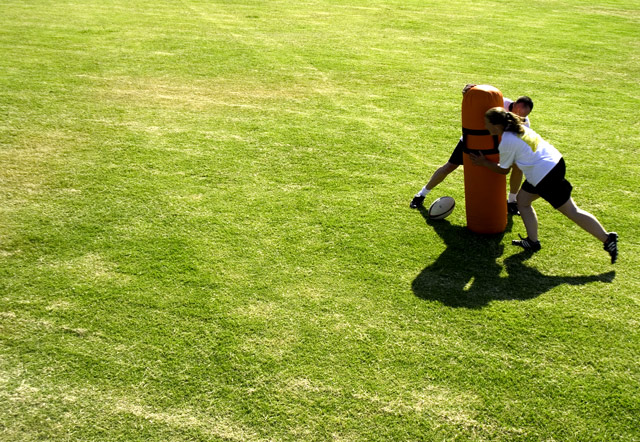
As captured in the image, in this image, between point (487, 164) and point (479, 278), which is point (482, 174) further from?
point (479, 278)

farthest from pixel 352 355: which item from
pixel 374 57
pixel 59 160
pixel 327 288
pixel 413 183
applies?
pixel 374 57

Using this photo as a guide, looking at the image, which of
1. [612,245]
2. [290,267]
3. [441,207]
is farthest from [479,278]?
[290,267]

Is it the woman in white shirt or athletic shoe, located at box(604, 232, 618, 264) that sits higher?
the woman in white shirt

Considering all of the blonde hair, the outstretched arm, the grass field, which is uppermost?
the blonde hair

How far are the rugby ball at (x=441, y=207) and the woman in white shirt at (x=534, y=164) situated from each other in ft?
2.79

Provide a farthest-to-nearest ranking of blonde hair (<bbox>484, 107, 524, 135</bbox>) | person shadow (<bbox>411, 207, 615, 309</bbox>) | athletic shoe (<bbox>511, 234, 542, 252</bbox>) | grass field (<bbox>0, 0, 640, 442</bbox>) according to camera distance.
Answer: athletic shoe (<bbox>511, 234, 542, 252</bbox>) < blonde hair (<bbox>484, 107, 524, 135</bbox>) < person shadow (<bbox>411, 207, 615, 309</bbox>) < grass field (<bbox>0, 0, 640, 442</bbox>)

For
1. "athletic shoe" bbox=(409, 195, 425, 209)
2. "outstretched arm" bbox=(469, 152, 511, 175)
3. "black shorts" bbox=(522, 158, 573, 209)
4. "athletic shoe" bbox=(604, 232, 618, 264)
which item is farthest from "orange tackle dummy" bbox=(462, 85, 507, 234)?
"athletic shoe" bbox=(604, 232, 618, 264)

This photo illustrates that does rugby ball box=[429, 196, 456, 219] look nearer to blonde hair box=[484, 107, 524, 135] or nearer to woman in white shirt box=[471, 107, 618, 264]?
woman in white shirt box=[471, 107, 618, 264]

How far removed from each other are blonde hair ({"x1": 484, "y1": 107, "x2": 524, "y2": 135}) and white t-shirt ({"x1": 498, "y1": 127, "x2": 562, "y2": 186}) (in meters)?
0.06

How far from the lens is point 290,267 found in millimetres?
5898

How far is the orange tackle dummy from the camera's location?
596 centimetres

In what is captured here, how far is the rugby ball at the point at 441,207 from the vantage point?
6.76 meters

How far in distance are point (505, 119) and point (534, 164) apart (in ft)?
1.97

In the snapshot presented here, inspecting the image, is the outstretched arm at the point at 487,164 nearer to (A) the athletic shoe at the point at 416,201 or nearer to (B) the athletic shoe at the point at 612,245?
(A) the athletic shoe at the point at 416,201
